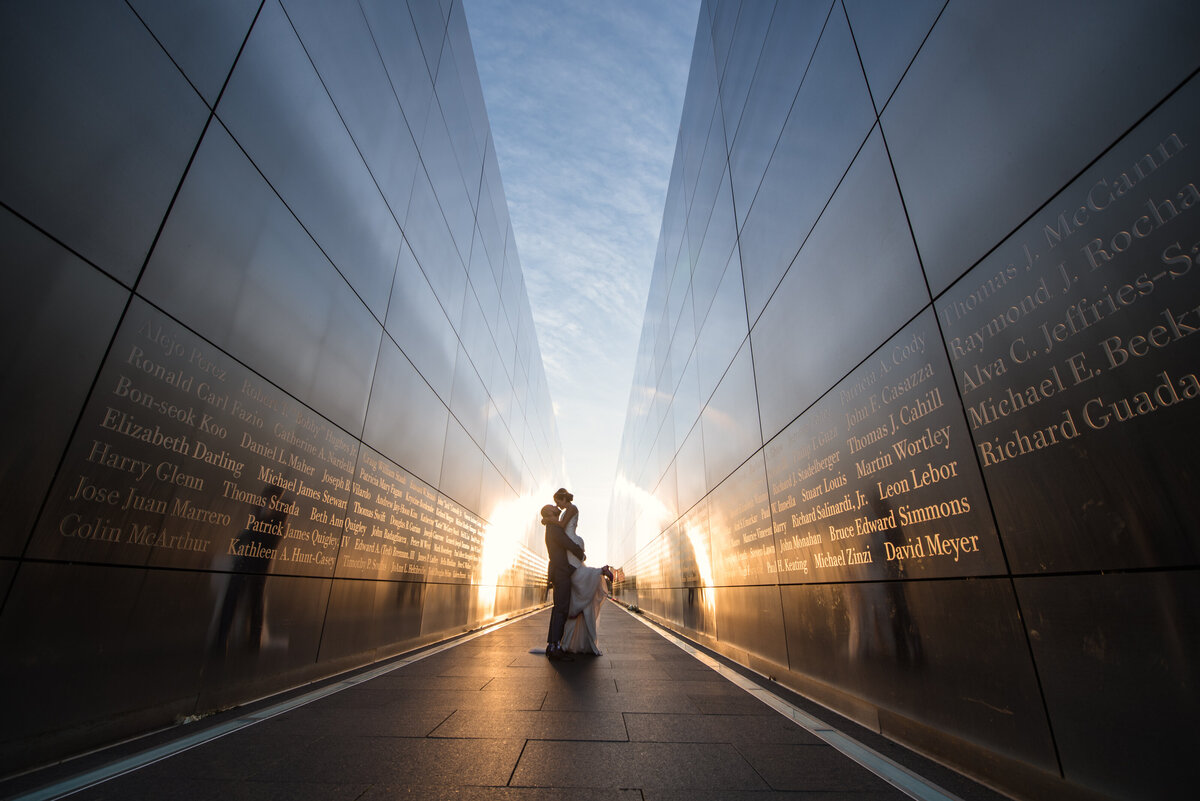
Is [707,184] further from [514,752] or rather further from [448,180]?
[514,752]

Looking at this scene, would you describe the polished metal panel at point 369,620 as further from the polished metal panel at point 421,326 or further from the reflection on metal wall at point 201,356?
the polished metal panel at point 421,326

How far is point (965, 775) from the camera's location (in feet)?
8.16

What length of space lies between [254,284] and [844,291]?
475cm

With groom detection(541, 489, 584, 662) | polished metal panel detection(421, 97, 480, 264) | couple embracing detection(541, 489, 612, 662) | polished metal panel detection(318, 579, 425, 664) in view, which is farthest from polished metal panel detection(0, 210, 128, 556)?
polished metal panel detection(421, 97, 480, 264)

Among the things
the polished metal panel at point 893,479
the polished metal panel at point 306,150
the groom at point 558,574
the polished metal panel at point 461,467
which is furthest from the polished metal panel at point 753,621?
the polished metal panel at point 306,150

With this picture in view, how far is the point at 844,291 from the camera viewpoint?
13.2 ft

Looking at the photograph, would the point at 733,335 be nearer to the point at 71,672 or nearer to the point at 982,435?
the point at 982,435

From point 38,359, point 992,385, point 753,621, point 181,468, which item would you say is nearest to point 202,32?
point 38,359

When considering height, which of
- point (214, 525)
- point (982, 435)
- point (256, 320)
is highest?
point (256, 320)

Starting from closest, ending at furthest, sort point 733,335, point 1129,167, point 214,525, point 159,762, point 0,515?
point 1129,167, point 0,515, point 159,762, point 214,525, point 733,335

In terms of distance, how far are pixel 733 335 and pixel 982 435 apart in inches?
186

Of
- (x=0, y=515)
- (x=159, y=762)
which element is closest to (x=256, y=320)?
(x=0, y=515)

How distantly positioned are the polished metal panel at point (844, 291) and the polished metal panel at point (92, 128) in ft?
15.5

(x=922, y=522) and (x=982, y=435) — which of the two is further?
(x=922, y=522)
